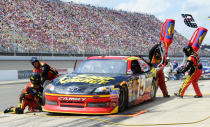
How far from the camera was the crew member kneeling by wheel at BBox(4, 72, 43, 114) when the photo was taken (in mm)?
7516

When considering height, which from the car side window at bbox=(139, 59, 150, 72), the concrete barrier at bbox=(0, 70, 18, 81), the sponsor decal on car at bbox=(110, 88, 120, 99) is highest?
the car side window at bbox=(139, 59, 150, 72)

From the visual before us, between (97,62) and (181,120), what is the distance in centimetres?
305

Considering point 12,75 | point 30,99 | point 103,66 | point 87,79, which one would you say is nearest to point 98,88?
point 87,79

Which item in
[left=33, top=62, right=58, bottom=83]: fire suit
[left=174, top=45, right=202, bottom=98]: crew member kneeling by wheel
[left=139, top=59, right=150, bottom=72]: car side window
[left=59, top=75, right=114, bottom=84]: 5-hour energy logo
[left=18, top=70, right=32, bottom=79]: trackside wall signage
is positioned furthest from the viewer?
[left=18, top=70, right=32, bottom=79]: trackside wall signage

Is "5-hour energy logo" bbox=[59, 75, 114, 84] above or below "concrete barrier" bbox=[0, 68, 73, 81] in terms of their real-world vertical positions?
above

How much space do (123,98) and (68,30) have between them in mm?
38022

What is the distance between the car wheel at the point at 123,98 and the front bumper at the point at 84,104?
244 millimetres

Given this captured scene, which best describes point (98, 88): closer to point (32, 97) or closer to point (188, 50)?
point (32, 97)

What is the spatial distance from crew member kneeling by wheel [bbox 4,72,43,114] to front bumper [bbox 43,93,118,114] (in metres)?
0.94

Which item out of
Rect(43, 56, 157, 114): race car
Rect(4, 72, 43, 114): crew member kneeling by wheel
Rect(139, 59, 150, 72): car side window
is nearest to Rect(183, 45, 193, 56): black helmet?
Rect(139, 59, 150, 72): car side window

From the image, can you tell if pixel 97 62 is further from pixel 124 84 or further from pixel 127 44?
pixel 127 44

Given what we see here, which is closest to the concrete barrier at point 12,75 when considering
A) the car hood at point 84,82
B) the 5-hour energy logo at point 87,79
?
the car hood at point 84,82

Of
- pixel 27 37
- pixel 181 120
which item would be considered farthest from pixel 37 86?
pixel 27 37

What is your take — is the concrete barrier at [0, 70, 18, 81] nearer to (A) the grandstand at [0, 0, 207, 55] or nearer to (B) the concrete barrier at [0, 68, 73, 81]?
(B) the concrete barrier at [0, 68, 73, 81]
